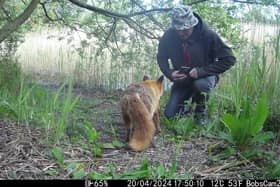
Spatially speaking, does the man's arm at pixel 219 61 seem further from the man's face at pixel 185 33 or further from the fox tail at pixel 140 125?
the fox tail at pixel 140 125

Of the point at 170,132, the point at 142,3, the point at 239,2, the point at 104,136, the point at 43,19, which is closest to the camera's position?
the point at 104,136

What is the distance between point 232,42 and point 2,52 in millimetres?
4062

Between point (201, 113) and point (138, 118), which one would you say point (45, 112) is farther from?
point (201, 113)

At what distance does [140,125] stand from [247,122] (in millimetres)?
999

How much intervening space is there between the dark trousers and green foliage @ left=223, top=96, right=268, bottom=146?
1.17m

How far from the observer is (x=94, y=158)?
116 inches

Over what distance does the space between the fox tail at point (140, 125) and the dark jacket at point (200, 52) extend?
1233 millimetres

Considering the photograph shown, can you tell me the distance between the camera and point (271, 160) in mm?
2787

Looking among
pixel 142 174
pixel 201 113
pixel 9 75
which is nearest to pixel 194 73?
pixel 201 113

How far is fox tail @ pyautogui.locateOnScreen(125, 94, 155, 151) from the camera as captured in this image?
11.1 feet

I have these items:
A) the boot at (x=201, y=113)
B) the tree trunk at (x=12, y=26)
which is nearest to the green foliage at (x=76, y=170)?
the boot at (x=201, y=113)

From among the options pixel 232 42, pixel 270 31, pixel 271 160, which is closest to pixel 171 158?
pixel 271 160

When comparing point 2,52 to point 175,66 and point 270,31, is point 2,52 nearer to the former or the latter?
point 175,66

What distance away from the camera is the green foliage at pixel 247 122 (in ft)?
9.64
